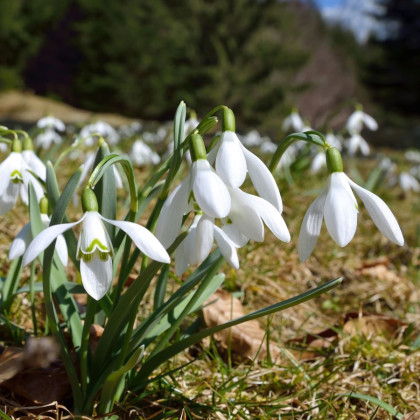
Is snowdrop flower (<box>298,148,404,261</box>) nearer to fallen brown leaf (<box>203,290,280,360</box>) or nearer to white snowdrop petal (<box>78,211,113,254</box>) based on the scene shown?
white snowdrop petal (<box>78,211,113,254</box>)

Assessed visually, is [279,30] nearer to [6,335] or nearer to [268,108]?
[268,108]

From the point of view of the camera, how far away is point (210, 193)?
756 mm

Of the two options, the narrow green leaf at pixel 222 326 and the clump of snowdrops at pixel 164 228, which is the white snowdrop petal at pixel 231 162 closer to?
the clump of snowdrops at pixel 164 228

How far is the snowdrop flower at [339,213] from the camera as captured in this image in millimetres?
836

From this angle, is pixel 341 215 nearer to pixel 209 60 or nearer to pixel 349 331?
pixel 349 331

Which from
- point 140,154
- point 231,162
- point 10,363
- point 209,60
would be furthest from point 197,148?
point 209,60

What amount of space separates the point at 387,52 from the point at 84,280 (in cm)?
1768

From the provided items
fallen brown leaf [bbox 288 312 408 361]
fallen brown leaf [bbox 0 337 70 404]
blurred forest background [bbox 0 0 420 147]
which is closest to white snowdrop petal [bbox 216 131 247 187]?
fallen brown leaf [bbox 0 337 70 404]

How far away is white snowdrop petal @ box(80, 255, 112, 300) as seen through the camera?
82cm

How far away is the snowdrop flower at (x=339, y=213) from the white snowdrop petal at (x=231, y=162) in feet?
0.46

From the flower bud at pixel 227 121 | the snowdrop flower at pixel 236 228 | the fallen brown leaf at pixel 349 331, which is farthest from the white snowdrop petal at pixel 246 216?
the fallen brown leaf at pixel 349 331

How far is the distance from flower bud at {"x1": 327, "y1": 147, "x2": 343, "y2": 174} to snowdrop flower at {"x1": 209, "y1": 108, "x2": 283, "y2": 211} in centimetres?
10

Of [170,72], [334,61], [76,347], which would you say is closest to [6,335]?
[76,347]

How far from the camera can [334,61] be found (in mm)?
17250
